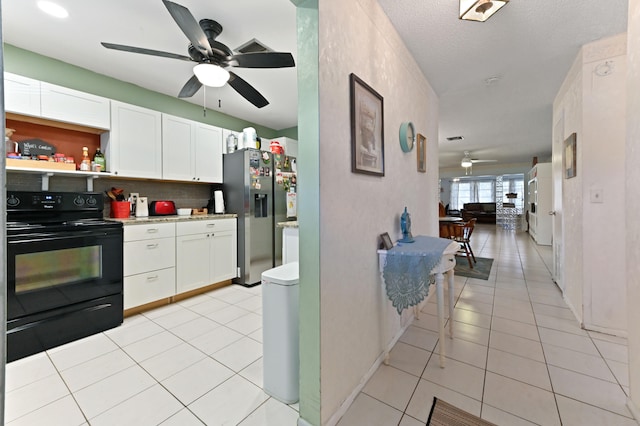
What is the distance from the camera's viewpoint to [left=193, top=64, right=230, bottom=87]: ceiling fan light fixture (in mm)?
2164

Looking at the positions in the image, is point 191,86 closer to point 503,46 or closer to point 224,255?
point 224,255

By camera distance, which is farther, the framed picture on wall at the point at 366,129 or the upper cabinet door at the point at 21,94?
the upper cabinet door at the point at 21,94

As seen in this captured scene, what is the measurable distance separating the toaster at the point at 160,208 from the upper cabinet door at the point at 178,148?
358 mm

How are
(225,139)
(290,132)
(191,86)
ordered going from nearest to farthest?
(191,86)
(225,139)
(290,132)

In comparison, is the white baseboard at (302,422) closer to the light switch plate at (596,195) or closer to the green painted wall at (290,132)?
the light switch plate at (596,195)

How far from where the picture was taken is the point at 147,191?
11.0ft

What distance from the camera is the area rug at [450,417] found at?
1.36 meters

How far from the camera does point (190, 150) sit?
3.47 meters

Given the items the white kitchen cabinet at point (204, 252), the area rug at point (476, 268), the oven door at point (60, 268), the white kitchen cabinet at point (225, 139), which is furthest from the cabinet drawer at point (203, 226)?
the area rug at point (476, 268)

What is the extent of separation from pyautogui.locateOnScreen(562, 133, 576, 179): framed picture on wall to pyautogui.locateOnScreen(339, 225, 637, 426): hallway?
138 centimetres

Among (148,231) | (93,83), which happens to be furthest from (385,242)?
(93,83)

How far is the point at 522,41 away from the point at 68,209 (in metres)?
4.27

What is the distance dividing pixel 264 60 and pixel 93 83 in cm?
217

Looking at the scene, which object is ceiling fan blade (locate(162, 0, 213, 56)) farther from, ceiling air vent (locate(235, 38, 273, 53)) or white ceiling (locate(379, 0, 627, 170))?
white ceiling (locate(379, 0, 627, 170))
